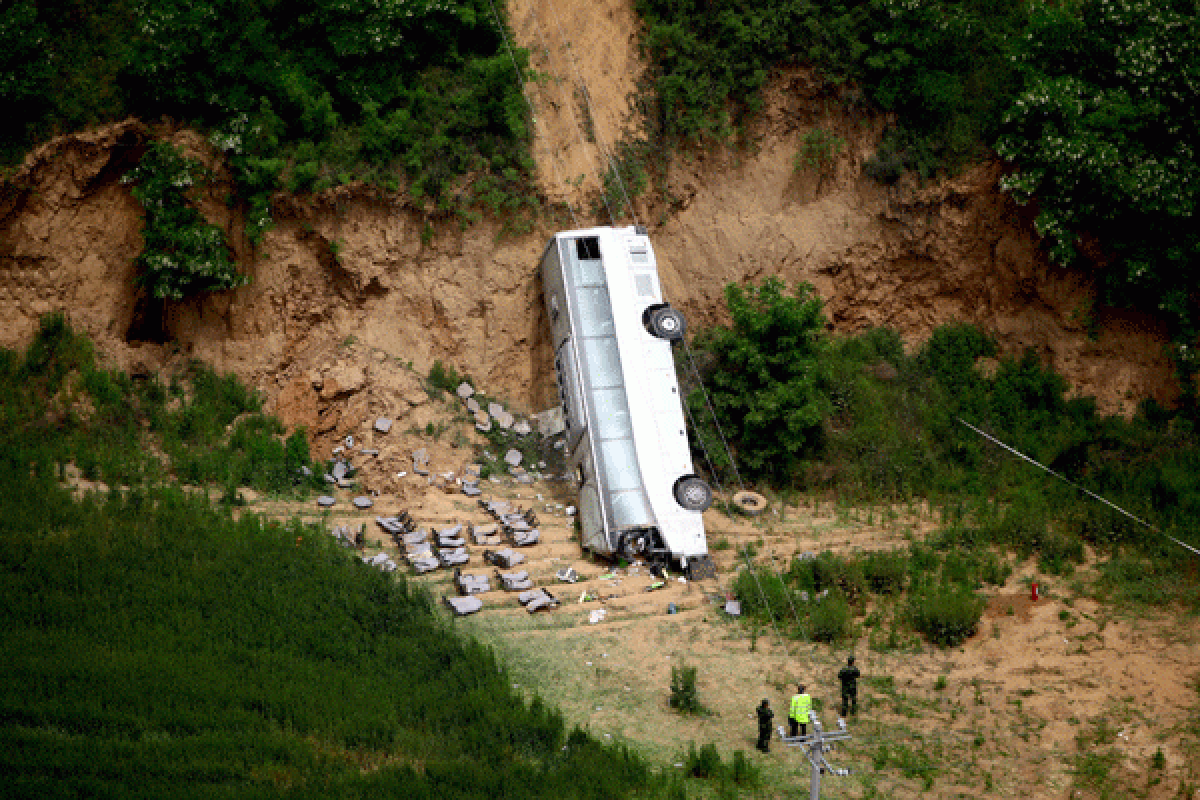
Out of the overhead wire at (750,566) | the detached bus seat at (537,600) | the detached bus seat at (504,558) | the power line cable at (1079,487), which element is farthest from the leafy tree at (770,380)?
the detached bus seat at (537,600)

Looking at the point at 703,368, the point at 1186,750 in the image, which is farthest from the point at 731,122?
the point at 1186,750

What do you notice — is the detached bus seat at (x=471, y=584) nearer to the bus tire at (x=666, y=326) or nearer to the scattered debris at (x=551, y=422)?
the scattered debris at (x=551, y=422)

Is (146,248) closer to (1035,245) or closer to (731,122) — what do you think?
(731,122)

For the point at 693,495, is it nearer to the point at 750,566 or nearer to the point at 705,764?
the point at 750,566

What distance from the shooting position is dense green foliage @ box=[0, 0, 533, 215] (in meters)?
19.7

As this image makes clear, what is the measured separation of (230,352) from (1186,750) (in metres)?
14.7

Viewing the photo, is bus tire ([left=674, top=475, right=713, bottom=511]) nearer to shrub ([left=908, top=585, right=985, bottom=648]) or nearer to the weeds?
shrub ([left=908, top=585, right=985, bottom=648])

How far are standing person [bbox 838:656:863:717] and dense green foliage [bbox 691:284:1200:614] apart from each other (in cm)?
276

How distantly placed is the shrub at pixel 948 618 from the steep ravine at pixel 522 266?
5.70m

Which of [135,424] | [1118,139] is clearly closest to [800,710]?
[1118,139]

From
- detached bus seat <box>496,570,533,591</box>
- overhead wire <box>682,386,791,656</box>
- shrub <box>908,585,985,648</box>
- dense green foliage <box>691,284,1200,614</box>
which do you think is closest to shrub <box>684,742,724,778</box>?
overhead wire <box>682,386,791,656</box>

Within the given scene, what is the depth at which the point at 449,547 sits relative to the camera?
18.4m

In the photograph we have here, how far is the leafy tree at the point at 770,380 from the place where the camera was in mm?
20219

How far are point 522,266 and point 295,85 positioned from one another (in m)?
4.62
